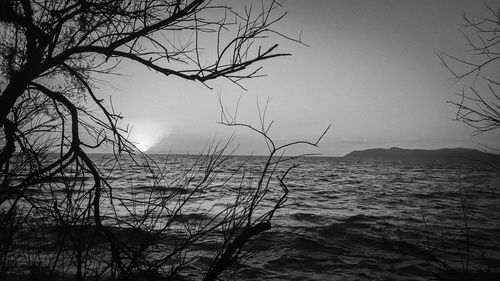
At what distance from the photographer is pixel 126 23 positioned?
242cm

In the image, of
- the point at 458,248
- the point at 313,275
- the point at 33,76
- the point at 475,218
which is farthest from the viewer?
the point at 475,218

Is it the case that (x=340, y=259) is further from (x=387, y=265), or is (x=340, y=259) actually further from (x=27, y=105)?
(x=27, y=105)

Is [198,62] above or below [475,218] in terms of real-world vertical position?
above

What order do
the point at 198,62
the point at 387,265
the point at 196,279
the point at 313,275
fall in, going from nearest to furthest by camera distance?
1. the point at 198,62
2. the point at 196,279
3. the point at 313,275
4. the point at 387,265

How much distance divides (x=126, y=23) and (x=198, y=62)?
35.3 inches

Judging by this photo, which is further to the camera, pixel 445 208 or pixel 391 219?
pixel 445 208

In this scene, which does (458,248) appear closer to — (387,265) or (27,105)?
(387,265)

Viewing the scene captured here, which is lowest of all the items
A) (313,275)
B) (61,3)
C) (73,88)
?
(313,275)

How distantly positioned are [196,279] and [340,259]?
3.78 metres

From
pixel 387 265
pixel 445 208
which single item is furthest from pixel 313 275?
pixel 445 208

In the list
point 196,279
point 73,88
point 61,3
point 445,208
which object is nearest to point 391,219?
point 445,208

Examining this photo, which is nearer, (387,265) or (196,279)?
(196,279)

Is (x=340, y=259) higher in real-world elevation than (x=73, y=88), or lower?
lower

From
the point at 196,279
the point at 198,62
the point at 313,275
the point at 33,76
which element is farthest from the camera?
the point at 313,275
